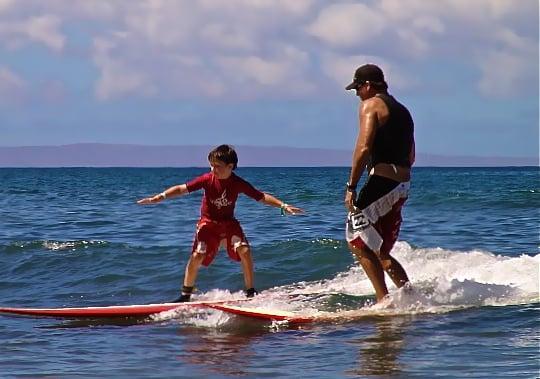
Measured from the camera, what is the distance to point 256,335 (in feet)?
24.6

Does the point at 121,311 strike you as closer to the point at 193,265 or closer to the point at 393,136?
the point at 193,265

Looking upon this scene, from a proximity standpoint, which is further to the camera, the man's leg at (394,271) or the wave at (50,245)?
the wave at (50,245)

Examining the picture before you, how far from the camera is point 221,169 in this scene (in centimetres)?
868

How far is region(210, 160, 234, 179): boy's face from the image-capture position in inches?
341

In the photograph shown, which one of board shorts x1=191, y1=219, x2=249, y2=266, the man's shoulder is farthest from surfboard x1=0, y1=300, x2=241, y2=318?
the man's shoulder

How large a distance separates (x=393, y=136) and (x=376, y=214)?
695mm

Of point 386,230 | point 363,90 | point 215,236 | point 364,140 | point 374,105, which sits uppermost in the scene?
point 363,90

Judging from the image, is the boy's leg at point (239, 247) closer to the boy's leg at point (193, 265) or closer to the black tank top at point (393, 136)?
the boy's leg at point (193, 265)

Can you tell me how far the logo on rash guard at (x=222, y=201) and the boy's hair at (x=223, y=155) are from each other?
13.2 inches

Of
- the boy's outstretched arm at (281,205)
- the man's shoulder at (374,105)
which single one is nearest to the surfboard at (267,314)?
the boy's outstretched arm at (281,205)

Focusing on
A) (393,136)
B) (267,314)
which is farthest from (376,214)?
(267,314)

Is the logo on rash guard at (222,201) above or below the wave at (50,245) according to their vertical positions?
above

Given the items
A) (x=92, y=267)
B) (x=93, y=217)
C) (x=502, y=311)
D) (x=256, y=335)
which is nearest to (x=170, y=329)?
(x=256, y=335)

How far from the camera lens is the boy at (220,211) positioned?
342 inches
